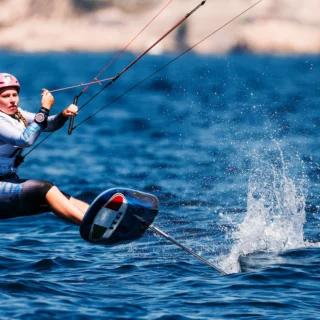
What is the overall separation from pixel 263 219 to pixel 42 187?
3.25 meters

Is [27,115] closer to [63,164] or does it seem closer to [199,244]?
[199,244]

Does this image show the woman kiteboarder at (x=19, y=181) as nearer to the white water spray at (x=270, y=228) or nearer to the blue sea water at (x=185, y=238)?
the blue sea water at (x=185, y=238)

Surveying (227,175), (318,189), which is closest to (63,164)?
(227,175)

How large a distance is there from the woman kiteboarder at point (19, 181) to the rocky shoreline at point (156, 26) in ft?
453

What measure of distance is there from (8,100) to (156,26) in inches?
6321

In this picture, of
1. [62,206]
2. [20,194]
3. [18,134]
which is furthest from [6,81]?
[62,206]

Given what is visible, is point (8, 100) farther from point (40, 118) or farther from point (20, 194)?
point (20, 194)

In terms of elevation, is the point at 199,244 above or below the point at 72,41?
below

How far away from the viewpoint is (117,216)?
895cm

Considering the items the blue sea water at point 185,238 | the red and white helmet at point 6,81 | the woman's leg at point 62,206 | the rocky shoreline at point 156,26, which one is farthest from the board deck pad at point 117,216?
the rocky shoreline at point 156,26

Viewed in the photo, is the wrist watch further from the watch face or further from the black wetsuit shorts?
the black wetsuit shorts

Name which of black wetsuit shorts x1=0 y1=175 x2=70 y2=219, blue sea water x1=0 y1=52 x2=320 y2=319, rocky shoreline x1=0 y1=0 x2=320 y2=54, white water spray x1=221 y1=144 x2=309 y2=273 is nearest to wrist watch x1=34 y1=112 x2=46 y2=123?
black wetsuit shorts x1=0 y1=175 x2=70 y2=219

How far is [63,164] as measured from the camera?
18.7 meters

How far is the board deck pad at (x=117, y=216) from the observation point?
877 cm
